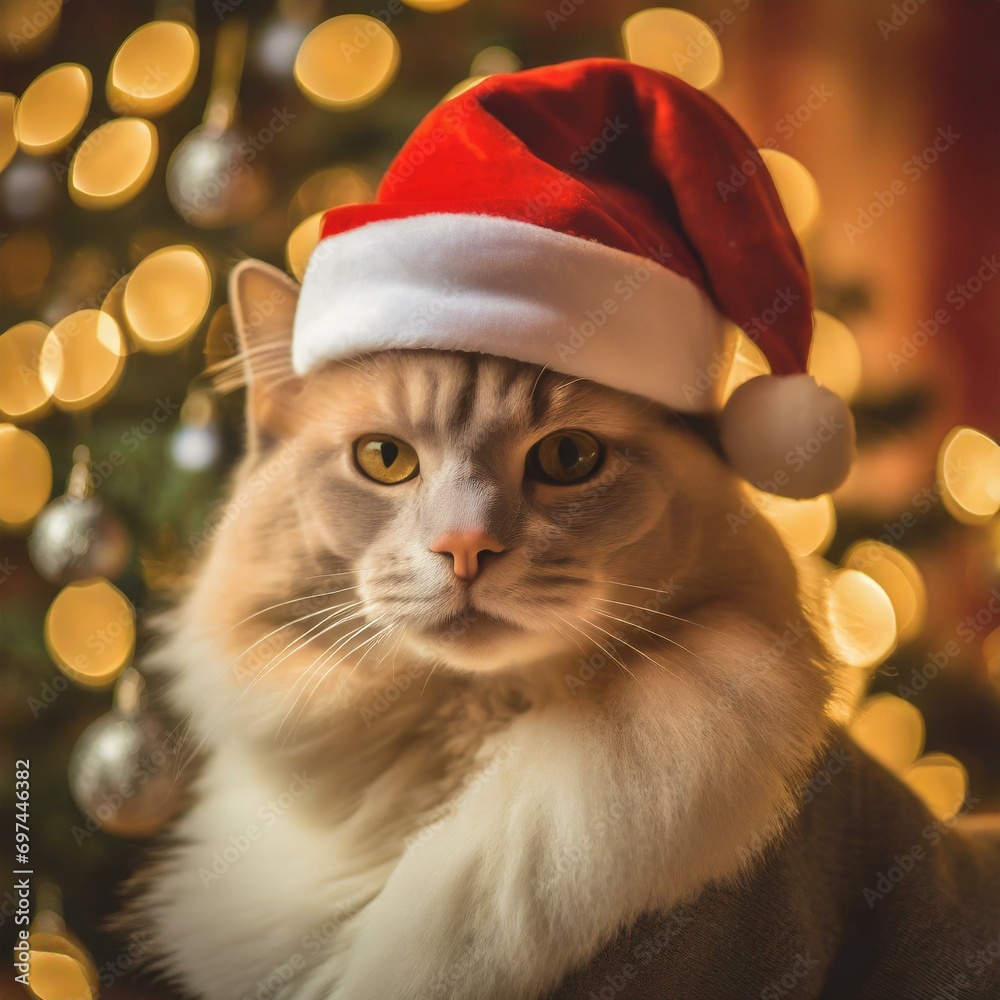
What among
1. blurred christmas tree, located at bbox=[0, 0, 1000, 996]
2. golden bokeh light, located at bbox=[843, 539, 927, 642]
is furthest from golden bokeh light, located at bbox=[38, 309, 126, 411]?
golden bokeh light, located at bbox=[843, 539, 927, 642]

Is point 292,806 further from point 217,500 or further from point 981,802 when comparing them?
point 981,802

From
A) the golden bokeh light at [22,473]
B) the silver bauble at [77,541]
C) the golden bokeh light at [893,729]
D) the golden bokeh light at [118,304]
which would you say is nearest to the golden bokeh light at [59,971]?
the silver bauble at [77,541]

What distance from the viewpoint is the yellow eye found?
2.68 feet

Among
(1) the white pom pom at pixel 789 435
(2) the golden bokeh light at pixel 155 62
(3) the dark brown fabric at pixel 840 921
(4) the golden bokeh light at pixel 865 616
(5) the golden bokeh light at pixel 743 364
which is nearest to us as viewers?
(3) the dark brown fabric at pixel 840 921

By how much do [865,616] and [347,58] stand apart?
1.15 meters

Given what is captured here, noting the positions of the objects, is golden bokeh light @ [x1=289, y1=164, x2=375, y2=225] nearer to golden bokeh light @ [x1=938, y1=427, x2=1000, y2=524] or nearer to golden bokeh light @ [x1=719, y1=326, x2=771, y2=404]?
golden bokeh light @ [x1=719, y1=326, x2=771, y2=404]

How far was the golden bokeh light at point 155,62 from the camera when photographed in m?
1.21

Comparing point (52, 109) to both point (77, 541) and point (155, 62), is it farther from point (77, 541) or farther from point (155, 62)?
point (77, 541)

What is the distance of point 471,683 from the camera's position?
0.83m

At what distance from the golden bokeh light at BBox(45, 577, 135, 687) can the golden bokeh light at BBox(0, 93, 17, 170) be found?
0.67 metres

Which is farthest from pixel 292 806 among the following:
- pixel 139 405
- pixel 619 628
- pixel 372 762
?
pixel 139 405

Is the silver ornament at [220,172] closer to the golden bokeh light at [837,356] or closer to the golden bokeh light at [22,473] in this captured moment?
the golden bokeh light at [22,473]

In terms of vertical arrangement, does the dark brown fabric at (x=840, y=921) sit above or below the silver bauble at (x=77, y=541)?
above

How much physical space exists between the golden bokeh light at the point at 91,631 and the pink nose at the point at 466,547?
2.59 feet
